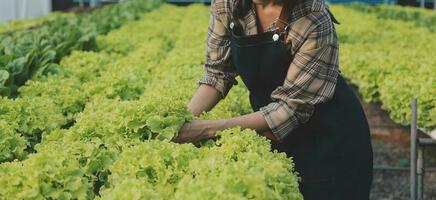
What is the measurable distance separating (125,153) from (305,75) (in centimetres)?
109

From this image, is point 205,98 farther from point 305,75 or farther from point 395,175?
point 395,175

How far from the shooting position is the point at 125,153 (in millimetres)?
4004

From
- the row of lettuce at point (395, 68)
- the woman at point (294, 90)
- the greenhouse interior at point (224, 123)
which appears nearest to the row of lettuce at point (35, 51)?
the greenhouse interior at point (224, 123)

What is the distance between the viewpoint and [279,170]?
3.54 meters

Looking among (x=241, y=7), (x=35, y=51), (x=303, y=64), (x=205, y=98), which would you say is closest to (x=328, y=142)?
(x=303, y=64)

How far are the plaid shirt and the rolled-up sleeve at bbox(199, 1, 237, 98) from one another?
13 mm

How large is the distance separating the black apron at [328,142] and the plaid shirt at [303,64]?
0.17 meters

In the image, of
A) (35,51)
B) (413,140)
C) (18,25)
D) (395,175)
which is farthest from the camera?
(18,25)

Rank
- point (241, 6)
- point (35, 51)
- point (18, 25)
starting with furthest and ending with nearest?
point (18, 25)
point (35, 51)
point (241, 6)

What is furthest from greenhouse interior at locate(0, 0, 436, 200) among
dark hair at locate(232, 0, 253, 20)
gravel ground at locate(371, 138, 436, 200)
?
gravel ground at locate(371, 138, 436, 200)

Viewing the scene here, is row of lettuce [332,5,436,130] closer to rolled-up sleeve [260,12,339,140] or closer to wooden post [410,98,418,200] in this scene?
wooden post [410,98,418,200]

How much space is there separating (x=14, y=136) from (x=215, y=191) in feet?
6.80

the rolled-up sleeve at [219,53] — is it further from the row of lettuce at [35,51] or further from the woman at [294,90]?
the row of lettuce at [35,51]

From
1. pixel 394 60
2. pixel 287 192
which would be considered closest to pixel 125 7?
pixel 394 60
